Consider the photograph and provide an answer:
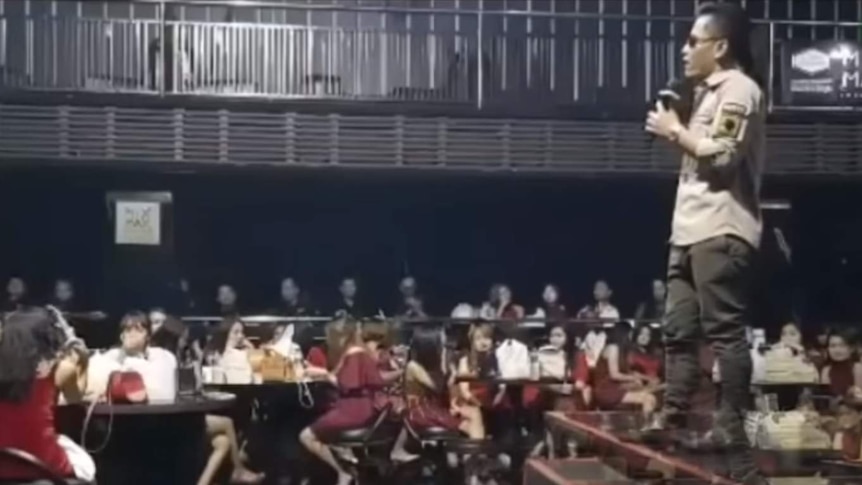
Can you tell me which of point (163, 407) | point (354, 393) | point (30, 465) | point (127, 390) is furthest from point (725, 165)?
point (354, 393)

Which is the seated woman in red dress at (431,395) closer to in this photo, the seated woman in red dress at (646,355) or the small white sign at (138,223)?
the seated woman in red dress at (646,355)

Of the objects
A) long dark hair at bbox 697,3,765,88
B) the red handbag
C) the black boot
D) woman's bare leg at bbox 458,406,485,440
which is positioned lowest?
woman's bare leg at bbox 458,406,485,440

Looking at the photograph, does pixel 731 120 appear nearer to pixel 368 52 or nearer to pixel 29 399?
pixel 29 399

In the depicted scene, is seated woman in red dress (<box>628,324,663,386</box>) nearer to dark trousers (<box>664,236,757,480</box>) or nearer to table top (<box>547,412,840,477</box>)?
table top (<box>547,412,840,477</box>)

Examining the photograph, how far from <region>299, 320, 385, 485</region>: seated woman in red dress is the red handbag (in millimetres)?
1720

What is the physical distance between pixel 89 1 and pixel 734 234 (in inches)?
249

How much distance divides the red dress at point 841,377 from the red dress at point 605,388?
1.23 meters

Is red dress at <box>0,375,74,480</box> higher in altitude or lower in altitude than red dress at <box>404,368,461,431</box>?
higher

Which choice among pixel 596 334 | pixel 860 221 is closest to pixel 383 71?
pixel 596 334

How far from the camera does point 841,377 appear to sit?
26.8 feet

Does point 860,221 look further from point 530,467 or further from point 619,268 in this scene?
point 530,467

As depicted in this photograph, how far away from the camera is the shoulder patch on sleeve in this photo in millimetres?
3357

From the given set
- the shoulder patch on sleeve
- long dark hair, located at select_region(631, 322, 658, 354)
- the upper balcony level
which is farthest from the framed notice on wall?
the shoulder patch on sleeve

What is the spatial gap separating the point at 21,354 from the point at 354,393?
127 inches
